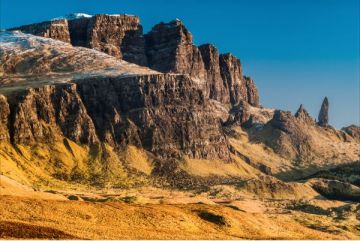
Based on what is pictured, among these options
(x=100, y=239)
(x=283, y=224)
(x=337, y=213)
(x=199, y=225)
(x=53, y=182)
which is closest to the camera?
(x=100, y=239)

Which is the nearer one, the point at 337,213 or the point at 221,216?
the point at 221,216

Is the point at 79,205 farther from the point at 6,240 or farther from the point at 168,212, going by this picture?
the point at 6,240

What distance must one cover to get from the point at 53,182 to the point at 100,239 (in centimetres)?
12321

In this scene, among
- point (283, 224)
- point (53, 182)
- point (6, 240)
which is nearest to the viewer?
point (6, 240)

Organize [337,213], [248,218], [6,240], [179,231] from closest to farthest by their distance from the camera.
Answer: [6,240] → [179,231] → [248,218] → [337,213]

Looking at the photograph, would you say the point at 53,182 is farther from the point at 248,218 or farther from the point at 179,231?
Result: the point at 179,231

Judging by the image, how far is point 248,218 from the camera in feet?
378

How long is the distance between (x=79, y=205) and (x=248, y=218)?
110 ft

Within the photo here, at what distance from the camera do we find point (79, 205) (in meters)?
96.8

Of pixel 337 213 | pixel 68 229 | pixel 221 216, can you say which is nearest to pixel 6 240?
pixel 68 229

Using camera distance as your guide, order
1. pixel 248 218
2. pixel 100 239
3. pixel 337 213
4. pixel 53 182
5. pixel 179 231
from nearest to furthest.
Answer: pixel 100 239
pixel 179 231
pixel 248 218
pixel 337 213
pixel 53 182

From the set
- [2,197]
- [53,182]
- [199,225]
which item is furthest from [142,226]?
[53,182]

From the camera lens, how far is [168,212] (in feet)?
338

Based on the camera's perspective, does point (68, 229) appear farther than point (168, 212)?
No
